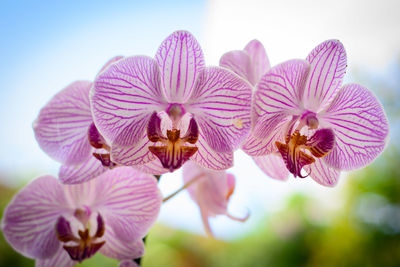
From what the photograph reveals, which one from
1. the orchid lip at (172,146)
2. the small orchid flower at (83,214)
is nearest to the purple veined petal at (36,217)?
the small orchid flower at (83,214)

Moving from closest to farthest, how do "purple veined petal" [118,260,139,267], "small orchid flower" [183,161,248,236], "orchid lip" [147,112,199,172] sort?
"orchid lip" [147,112,199,172], "purple veined petal" [118,260,139,267], "small orchid flower" [183,161,248,236]

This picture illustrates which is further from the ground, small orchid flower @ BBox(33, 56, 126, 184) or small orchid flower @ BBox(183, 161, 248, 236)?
small orchid flower @ BBox(33, 56, 126, 184)

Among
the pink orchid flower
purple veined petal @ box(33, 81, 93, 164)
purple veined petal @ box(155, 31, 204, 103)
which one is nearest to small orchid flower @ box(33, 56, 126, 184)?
purple veined petal @ box(33, 81, 93, 164)

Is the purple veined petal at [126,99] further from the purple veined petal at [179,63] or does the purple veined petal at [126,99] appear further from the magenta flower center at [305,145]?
the magenta flower center at [305,145]

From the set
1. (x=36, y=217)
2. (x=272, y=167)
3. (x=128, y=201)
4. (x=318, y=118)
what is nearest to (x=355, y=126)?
(x=318, y=118)

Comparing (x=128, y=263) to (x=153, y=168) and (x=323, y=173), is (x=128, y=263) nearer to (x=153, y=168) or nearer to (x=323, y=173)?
(x=153, y=168)

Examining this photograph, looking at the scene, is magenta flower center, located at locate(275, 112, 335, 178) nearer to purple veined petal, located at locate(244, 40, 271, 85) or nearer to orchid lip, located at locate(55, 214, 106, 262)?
purple veined petal, located at locate(244, 40, 271, 85)

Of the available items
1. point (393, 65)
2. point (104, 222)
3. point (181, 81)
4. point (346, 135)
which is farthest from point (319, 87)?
point (393, 65)
